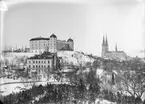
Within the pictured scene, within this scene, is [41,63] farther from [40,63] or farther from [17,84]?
[17,84]

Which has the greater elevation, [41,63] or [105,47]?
[105,47]

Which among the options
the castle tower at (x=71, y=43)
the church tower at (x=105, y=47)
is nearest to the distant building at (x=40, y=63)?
the castle tower at (x=71, y=43)

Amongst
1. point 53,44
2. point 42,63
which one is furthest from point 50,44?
point 42,63

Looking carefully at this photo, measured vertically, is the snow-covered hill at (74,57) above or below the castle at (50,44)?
below

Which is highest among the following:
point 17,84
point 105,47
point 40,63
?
point 105,47

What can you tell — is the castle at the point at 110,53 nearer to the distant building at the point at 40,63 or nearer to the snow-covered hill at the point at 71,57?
the snow-covered hill at the point at 71,57

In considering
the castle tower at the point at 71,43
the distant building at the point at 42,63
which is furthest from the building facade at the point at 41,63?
the castle tower at the point at 71,43

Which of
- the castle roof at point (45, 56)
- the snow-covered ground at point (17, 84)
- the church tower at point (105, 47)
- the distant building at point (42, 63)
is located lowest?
the snow-covered ground at point (17, 84)

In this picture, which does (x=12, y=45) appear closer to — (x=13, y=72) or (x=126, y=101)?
(x=13, y=72)

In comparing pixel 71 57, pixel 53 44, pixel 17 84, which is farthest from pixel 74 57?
pixel 17 84
